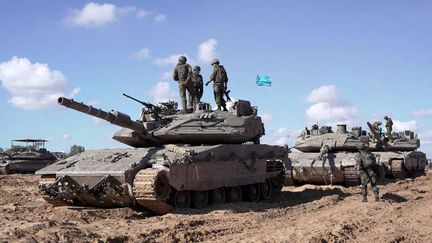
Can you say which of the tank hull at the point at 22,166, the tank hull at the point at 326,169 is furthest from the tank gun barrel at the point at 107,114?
the tank hull at the point at 22,166

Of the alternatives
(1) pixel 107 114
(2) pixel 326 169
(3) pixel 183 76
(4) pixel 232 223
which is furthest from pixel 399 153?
(1) pixel 107 114

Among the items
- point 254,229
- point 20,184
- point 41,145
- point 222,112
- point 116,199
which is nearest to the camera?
point 254,229

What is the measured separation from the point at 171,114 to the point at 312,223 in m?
6.55

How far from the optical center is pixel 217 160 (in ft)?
45.4

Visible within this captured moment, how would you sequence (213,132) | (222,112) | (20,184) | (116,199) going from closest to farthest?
(116,199)
(213,132)
(222,112)
(20,184)

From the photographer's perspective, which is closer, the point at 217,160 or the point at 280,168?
the point at 217,160

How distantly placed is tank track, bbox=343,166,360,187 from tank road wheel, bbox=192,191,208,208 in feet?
29.7

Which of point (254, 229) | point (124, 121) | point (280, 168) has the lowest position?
point (254, 229)

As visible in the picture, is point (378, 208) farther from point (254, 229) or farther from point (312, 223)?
point (254, 229)

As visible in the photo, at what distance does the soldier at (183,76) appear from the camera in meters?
16.7

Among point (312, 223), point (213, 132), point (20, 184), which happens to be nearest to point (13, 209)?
point (213, 132)

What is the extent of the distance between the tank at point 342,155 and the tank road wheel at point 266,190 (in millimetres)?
4918

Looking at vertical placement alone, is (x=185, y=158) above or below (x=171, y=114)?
below

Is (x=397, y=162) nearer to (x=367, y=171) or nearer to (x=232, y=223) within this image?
(x=367, y=171)
